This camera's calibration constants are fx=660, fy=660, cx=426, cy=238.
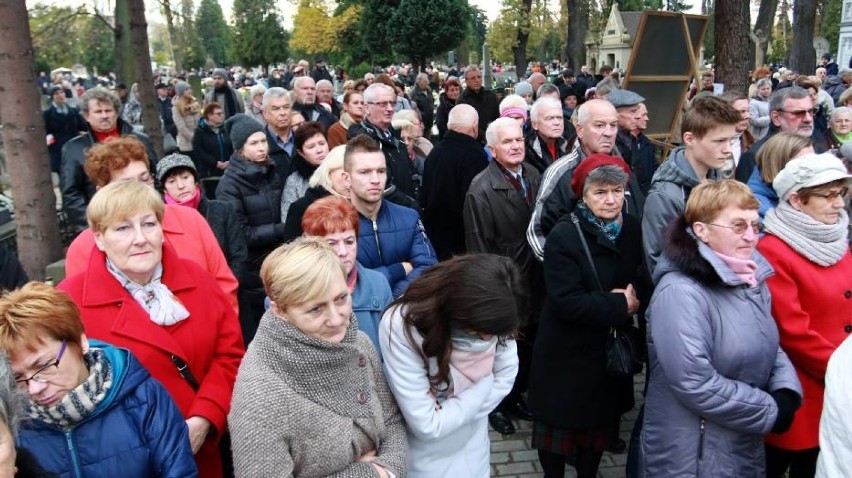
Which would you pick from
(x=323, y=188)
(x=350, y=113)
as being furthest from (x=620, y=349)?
(x=350, y=113)

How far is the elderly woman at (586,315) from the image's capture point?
11.5 ft

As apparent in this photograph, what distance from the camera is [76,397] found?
2160mm

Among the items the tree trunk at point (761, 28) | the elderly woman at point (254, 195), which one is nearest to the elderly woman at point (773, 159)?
the elderly woman at point (254, 195)

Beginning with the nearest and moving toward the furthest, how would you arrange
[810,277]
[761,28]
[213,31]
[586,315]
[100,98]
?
[810,277] → [586,315] → [100,98] → [761,28] → [213,31]

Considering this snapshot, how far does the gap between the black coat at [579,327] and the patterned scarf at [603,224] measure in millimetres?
31

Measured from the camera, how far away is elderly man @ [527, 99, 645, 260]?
14.1 ft

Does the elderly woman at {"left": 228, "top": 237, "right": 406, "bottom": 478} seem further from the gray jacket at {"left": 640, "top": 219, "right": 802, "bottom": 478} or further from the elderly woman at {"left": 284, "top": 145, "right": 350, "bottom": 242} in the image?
the elderly woman at {"left": 284, "top": 145, "right": 350, "bottom": 242}

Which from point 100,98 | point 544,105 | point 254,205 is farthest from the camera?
point 544,105

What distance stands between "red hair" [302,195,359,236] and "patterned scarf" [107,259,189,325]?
71cm

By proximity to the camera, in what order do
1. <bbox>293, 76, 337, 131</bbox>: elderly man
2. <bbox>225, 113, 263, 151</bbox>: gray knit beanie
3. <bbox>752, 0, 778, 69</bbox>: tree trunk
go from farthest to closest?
<bbox>752, 0, 778, 69</bbox>: tree trunk → <bbox>293, 76, 337, 131</bbox>: elderly man → <bbox>225, 113, 263, 151</bbox>: gray knit beanie

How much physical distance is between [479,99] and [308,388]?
30.5 ft

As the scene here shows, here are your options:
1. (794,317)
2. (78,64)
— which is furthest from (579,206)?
(78,64)

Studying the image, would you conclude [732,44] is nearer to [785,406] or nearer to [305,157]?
[305,157]

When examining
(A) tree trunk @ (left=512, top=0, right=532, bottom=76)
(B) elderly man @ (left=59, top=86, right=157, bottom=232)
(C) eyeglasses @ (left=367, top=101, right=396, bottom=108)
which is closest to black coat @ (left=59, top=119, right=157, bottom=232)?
(B) elderly man @ (left=59, top=86, right=157, bottom=232)
